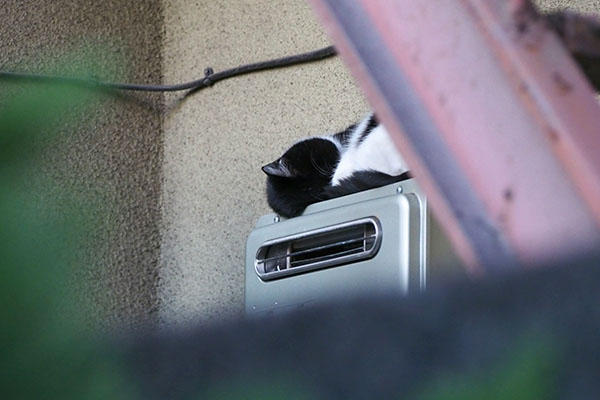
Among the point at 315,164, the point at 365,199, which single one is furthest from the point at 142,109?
the point at 365,199

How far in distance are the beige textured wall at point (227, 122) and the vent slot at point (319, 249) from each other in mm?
726

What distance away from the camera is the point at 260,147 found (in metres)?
2.78

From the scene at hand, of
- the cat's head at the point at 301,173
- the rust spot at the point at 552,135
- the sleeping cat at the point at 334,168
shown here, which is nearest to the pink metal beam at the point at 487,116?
the rust spot at the point at 552,135

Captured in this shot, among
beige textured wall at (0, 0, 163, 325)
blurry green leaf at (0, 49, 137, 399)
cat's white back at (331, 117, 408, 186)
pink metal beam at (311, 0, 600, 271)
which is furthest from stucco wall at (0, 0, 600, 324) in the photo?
blurry green leaf at (0, 49, 137, 399)

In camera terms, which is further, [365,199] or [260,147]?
[260,147]

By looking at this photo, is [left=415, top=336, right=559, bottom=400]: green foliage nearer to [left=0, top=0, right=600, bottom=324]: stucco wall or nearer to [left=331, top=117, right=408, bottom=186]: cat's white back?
[left=331, top=117, right=408, bottom=186]: cat's white back

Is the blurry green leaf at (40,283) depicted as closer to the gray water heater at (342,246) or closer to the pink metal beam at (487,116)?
the pink metal beam at (487,116)

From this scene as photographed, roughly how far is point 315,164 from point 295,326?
1934 millimetres

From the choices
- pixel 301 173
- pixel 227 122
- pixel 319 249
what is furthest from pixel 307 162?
pixel 227 122

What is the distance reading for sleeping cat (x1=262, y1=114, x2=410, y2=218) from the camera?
191 cm

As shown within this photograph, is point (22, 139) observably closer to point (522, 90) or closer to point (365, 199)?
point (522, 90)

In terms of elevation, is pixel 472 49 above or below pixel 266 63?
below

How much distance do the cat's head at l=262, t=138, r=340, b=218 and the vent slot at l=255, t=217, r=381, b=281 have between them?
0.14m

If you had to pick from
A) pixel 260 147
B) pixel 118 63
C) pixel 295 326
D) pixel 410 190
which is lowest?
pixel 295 326
